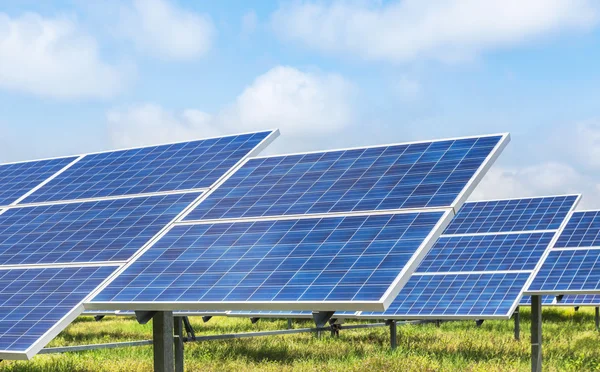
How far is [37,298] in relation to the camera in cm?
1190

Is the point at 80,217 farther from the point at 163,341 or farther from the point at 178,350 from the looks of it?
the point at 163,341

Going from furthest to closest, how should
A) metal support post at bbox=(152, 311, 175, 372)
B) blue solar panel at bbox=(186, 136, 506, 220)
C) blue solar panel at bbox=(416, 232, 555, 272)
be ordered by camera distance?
blue solar panel at bbox=(416, 232, 555, 272)
blue solar panel at bbox=(186, 136, 506, 220)
metal support post at bbox=(152, 311, 175, 372)

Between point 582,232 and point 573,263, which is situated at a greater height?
point 582,232

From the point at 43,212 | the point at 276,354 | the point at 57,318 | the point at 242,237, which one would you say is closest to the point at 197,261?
the point at 242,237

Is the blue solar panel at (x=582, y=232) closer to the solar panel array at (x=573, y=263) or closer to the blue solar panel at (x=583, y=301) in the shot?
the solar panel array at (x=573, y=263)

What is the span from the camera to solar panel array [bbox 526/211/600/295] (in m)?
20.9

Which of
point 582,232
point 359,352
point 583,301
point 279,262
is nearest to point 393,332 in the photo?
point 359,352

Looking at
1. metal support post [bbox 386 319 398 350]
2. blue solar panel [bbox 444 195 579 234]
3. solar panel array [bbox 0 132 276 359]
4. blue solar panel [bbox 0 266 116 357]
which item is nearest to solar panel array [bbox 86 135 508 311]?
blue solar panel [bbox 0 266 116 357]

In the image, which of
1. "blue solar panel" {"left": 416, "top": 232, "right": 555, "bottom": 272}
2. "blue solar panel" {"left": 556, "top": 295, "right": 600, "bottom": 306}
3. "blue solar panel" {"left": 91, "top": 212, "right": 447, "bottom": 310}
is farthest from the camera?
"blue solar panel" {"left": 556, "top": 295, "right": 600, "bottom": 306}

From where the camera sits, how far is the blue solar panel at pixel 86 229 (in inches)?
518

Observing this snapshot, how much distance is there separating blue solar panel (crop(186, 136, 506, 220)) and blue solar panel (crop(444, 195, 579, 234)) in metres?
12.7

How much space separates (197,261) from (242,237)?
90 cm

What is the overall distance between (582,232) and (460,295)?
699 cm

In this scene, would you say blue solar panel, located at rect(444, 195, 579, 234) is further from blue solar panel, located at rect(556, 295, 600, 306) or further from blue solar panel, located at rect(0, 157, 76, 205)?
blue solar panel, located at rect(0, 157, 76, 205)
